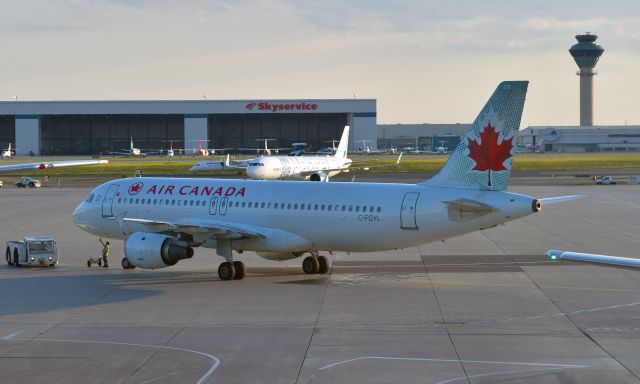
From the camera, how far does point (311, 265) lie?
36.6 metres

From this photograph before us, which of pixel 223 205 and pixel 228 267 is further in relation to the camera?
pixel 223 205

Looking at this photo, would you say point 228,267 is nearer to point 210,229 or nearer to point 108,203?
point 210,229

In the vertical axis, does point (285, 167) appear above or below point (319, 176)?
above

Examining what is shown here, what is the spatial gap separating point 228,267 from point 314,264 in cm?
353

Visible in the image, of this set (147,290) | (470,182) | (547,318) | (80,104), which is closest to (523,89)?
(470,182)

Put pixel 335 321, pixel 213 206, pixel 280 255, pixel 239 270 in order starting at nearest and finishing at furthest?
1. pixel 335 321
2. pixel 239 270
3. pixel 280 255
4. pixel 213 206

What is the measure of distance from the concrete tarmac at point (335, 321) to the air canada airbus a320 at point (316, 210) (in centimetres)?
154

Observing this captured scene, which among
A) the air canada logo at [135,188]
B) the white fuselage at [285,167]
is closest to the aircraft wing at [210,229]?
the air canada logo at [135,188]

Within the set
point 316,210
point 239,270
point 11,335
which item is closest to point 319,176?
point 239,270

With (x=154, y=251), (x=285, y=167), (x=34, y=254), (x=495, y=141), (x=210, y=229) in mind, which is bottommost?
(x=34, y=254)

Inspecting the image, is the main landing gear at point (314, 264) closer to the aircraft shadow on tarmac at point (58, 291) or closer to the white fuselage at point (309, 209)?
the white fuselage at point (309, 209)

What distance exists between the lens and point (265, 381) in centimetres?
2052

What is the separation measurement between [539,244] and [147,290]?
22184mm

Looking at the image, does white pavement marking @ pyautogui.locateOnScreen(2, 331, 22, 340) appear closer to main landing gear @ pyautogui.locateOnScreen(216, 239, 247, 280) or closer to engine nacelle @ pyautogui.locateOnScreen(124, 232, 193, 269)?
engine nacelle @ pyautogui.locateOnScreen(124, 232, 193, 269)
